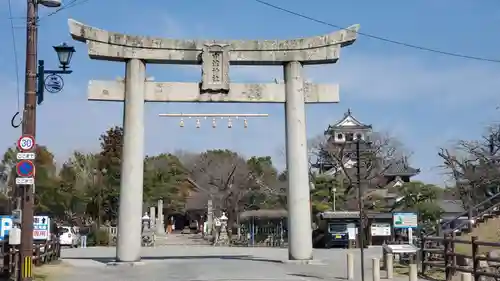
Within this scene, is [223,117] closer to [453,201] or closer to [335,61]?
[335,61]

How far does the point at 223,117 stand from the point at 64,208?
3736 cm

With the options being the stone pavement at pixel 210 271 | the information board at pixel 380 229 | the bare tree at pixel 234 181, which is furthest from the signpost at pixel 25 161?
the bare tree at pixel 234 181

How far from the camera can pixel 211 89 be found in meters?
24.4

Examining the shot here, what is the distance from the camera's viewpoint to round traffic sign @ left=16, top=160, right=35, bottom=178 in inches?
584

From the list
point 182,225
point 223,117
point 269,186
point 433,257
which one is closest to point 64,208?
point 269,186

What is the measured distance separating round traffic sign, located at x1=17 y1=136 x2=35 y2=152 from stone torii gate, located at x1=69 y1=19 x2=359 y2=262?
8.22 meters

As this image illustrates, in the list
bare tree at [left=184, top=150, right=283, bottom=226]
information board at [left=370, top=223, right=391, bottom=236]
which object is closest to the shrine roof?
bare tree at [left=184, top=150, right=283, bottom=226]

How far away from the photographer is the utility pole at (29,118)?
15.0 metres

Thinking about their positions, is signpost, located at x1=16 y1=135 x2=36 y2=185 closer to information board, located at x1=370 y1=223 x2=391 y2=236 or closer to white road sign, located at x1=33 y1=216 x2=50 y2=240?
white road sign, located at x1=33 y1=216 x2=50 y2=240

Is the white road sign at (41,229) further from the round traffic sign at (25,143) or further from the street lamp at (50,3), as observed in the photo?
the street lamp at (50,3)

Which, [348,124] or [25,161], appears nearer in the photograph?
[25,161]

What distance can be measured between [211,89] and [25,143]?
1039 centimetres

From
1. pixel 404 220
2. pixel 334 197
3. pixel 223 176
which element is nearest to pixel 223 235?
pixel 334 197

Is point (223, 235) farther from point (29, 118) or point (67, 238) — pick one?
point (29, 118)
